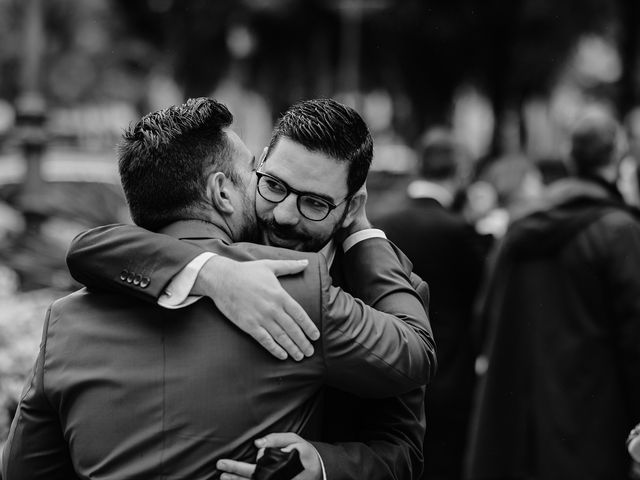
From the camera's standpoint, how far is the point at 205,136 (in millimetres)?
2521

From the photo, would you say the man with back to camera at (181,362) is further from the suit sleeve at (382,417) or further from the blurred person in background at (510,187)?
the blurred person in background at (510,187)

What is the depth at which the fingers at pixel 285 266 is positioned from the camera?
233cm

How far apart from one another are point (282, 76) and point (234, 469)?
35.4 metres

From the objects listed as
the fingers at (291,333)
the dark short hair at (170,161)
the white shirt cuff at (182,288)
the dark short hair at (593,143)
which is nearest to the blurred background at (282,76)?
the dark short hair at (593,143)

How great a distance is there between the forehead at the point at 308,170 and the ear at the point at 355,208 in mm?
60

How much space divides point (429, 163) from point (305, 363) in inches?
161

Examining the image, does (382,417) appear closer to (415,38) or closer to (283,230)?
(283,230)

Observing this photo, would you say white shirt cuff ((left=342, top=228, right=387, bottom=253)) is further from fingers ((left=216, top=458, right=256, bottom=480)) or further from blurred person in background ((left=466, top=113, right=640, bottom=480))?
blurred person in background ((left=466, top=113, right=640, bottom=480))

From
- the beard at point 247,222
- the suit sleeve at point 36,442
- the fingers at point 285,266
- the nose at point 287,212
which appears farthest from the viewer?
the nose at point 287,212

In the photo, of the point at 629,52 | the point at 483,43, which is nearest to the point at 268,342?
the point at 629,52

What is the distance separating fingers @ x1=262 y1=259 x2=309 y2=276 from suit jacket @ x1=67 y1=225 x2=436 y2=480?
0.21 m

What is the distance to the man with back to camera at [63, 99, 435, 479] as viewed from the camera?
2342mm

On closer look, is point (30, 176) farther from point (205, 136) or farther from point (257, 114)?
point (257, 114)

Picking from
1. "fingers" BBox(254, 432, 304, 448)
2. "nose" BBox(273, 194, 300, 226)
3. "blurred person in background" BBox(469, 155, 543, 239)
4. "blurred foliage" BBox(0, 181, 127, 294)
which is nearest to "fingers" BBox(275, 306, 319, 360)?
"fingers" BBox(254, 432, 304, 448)
